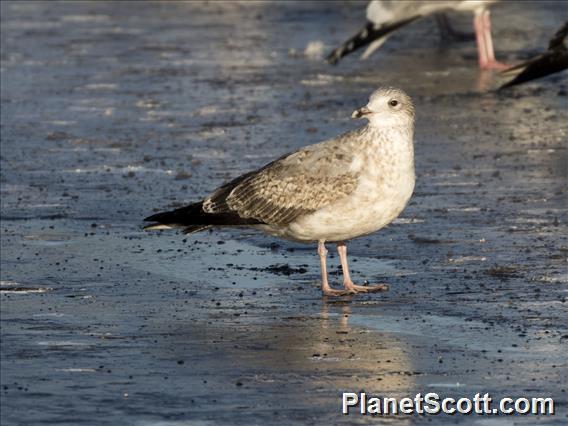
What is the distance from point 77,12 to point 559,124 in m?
11.4

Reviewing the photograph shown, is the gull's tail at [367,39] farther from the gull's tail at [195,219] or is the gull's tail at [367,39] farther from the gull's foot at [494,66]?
the gull's tail at [195,219]

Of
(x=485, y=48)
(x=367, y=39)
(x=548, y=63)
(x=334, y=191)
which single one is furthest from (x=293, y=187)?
(x=367, y=39)

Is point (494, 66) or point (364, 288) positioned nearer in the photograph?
point (364, 288)

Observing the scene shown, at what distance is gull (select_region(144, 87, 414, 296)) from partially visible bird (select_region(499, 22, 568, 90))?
661cm

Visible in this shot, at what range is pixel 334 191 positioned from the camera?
10.1 metres

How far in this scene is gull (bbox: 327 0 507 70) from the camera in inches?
792

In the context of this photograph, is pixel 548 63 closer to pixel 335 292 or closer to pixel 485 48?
pixel 485 48

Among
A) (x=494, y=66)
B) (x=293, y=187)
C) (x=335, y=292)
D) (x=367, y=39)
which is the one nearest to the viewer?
(x=335, y=292)

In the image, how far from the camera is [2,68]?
2034 centimetres

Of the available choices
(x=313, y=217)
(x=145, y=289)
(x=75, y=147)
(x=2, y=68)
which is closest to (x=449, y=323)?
(x=313, y=217)

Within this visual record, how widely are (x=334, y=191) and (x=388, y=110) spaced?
57 centimetres

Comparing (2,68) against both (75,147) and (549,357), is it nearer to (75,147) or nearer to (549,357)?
(75,147)

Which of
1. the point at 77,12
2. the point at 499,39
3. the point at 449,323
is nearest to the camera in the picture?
the point at 449,323

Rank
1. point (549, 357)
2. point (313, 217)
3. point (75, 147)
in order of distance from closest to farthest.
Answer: point (549, 357)
point (313, 217)
point (75, 147)
